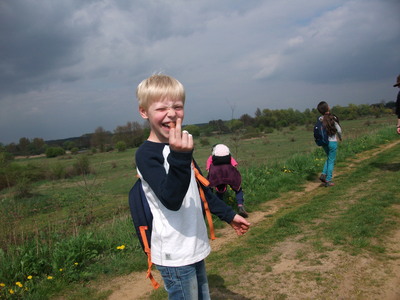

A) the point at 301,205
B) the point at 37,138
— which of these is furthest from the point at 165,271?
the point at 37,138

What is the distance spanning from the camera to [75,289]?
356 cm

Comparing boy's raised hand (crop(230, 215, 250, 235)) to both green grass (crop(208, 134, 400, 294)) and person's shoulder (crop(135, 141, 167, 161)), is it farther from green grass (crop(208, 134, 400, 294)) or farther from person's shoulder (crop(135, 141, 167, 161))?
green grass (crop(208, 134, 400, 294))

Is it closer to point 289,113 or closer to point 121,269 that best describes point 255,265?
point 121,269

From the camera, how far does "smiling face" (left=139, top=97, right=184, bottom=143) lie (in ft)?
5.57

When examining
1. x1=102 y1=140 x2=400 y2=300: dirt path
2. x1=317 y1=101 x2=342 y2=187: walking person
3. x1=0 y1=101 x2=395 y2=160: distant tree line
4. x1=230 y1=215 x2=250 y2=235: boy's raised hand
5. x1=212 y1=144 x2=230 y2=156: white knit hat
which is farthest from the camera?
x1=0 y1=101 x2=395 y2=160: distant tree line

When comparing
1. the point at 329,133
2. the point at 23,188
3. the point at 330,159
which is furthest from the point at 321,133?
the point at 23,188

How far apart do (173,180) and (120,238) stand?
378 centimetres

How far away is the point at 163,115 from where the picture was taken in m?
1.70

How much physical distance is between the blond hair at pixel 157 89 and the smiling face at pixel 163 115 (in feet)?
0.09

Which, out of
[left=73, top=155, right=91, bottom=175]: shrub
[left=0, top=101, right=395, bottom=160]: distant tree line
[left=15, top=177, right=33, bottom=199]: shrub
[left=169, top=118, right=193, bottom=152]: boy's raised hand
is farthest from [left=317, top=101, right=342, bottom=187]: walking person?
[left=0, top=101, right=395, bottom=160]: distant tree line

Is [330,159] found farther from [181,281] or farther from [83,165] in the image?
[83,165]

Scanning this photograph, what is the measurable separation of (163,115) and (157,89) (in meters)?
0.16

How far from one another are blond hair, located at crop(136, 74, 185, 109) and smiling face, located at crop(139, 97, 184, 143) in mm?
27

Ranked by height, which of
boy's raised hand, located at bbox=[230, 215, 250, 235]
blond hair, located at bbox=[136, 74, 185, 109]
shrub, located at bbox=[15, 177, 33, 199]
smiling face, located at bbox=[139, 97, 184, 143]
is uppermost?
blond hair, located at bbox=[136, 74, 185, 109]
